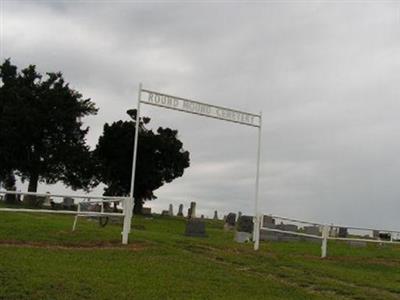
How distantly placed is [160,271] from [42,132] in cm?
3851

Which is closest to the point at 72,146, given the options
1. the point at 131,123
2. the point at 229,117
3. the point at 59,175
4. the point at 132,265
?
the point at 59,175

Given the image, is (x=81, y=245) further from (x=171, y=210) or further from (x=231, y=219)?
(x=171, y=210)

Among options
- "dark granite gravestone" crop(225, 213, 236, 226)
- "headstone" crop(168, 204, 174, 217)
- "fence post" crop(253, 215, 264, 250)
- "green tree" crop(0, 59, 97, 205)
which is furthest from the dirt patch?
"headstone" crop(168, 204, 174, 217)

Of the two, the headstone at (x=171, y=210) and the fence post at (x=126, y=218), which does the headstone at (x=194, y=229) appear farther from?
the headstone at (x=171, y=210)

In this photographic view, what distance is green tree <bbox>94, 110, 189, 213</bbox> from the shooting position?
52.7 meters

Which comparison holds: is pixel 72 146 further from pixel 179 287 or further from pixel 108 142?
pixel 179 287

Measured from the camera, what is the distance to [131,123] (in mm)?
54875

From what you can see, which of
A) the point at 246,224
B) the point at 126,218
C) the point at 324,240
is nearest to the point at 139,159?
the point at 246,224

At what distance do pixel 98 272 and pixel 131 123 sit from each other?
43.0 meters

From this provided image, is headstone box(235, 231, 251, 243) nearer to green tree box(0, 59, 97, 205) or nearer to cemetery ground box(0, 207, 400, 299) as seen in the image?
cemetery ground box(0, 207, 400, 299)

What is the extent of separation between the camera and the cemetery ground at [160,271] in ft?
35.7

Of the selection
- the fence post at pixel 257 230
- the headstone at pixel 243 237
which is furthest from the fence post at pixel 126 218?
the headstone at pixel 243 237

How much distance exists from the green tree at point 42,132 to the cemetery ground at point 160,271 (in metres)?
31.2

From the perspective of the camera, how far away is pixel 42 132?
163 ft
